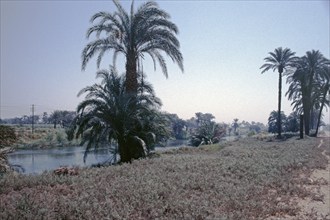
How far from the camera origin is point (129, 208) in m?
6.85

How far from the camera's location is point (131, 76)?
18406 millimetres

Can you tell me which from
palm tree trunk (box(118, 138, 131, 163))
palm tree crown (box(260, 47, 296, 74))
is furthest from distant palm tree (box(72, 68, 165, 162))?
palm tree crown (box(260, 47, 296, 74))

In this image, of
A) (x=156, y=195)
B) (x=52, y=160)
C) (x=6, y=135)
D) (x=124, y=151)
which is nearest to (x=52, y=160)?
(x=52, y=160)

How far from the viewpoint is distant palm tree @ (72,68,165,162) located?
54.5ft

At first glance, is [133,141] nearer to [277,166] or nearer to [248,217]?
[277,166]

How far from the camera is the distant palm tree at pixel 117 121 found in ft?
54.5

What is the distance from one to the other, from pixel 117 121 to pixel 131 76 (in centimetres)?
289

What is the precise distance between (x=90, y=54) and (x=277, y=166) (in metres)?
10.9

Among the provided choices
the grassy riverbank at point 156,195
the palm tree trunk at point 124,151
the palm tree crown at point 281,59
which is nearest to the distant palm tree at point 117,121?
the palm tree trunk at point 124,151

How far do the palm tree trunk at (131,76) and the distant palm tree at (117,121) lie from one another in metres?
0.79

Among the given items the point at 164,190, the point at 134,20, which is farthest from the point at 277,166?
the point at 134,20

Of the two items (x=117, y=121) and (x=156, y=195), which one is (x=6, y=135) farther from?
(x=117, y=121)

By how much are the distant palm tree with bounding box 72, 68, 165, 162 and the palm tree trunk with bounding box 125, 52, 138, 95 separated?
79cm

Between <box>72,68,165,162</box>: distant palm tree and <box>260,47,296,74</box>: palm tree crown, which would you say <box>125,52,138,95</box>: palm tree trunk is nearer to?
<box>72,68,165,162</box>: distant palm tree
